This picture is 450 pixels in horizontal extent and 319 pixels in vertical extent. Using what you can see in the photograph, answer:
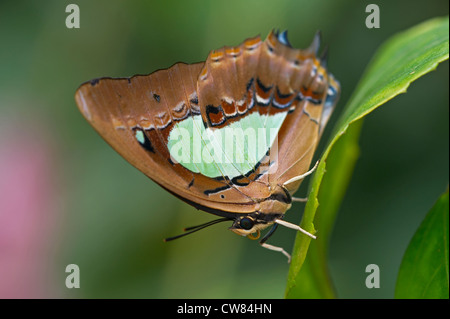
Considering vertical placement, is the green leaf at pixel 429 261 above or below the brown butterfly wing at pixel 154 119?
below

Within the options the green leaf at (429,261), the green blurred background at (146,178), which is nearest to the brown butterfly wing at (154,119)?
the green leaf at (429,261)

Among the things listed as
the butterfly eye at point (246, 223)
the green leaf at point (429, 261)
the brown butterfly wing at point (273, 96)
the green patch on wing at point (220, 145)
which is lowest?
the green leaf at point (429, 261)

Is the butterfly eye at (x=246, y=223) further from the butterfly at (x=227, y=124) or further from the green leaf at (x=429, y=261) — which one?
the green leaf at (x=429, y=261)

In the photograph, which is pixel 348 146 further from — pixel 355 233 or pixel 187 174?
pixel 355 233

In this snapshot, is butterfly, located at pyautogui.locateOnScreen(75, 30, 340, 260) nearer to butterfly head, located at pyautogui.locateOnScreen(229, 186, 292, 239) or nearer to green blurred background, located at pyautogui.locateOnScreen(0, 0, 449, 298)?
butterfly head, located at pyautogui.locateOnScreen(229, 186, 292, 239)

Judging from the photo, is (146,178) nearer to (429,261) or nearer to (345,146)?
(345,146)

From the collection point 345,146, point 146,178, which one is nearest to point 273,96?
point 345,146
